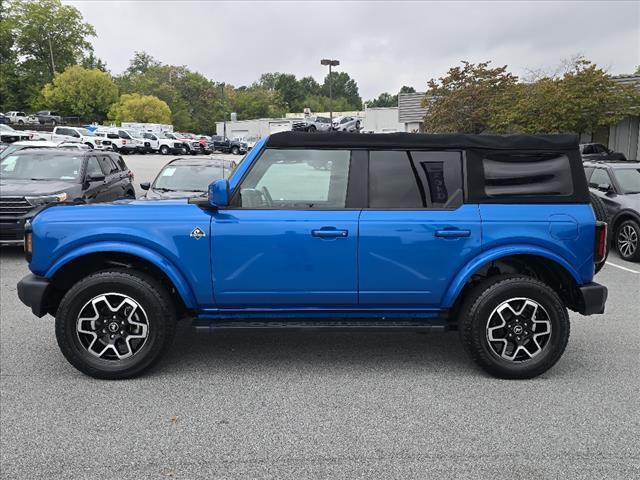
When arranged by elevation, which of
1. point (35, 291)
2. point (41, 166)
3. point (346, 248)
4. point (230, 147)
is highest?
point (230, 147)

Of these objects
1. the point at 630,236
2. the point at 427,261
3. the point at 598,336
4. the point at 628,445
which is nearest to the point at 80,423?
the point at 427,261

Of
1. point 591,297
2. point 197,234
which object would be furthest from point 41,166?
point 591,297

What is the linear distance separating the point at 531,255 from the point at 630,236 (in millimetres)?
6334

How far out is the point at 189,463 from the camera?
118 inches

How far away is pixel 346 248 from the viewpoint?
157 inches

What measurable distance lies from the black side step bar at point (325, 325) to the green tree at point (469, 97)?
22.7 meters

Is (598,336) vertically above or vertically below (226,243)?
below

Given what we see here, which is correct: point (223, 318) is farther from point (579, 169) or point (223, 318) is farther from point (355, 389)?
point (579, 169)

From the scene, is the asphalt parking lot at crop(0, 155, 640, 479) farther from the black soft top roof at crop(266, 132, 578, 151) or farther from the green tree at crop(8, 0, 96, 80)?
the green tree at crop(8, 0, 96, 80)

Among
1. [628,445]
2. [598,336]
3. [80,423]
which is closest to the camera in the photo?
[628,445]

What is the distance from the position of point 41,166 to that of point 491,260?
29.6 ft

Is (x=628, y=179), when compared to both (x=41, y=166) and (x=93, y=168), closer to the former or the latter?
(x=93, y=168)

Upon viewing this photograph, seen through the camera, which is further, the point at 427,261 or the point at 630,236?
the point at 630,236

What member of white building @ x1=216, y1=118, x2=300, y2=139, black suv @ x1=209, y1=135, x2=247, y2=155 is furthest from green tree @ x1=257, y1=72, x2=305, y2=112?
black suv @ x1=209, y1=135, x2=247, y2=155
